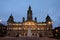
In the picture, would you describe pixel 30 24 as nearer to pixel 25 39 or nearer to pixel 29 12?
pixel 29 12

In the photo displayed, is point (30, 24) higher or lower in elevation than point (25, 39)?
higher

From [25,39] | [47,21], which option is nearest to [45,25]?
[47,21]

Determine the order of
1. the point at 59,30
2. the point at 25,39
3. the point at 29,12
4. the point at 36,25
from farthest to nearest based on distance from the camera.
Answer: the point at 29,12 → the point at 36,25 → the point at 59,30 → the point at 25,39

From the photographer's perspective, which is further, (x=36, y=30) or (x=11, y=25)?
(x=11, y=25)

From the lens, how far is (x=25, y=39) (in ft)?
96.5

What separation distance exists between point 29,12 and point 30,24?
807 inches

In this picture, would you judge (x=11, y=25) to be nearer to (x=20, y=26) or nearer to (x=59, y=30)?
(x=20, y=26)

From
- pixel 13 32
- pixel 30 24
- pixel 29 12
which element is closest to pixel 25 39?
pixel 13 32

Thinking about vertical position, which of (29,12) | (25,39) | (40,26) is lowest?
(25,39)

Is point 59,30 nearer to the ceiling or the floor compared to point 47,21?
nearer to the floor

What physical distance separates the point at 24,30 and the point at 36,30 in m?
10.0

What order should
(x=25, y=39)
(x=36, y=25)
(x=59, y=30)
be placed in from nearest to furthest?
(x=25, y=39) < (x=59, y=30) < (x=36, y=25)

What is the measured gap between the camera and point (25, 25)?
112 m

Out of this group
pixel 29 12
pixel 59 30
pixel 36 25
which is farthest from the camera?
pixel 29 12
